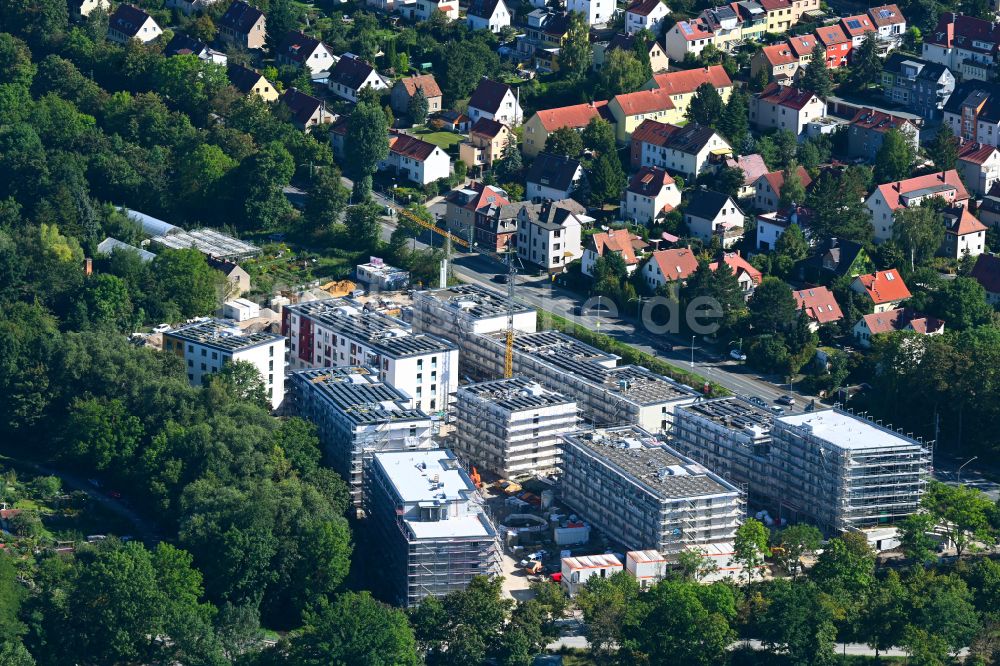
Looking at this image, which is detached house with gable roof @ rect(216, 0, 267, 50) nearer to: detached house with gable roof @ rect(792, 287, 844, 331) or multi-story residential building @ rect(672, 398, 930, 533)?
detached house with gable roof @ rect(792, 287, 844, 331)

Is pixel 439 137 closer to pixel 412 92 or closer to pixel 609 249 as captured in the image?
pixel 412 92

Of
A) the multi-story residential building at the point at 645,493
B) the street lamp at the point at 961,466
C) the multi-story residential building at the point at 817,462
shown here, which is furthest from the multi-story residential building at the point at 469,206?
the street lamp at the point at 961,466

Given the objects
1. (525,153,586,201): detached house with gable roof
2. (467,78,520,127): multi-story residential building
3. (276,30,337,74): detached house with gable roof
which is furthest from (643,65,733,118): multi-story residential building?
(276,30,337,74): detached house with gable roof

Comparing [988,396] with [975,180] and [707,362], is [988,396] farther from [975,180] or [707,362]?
[975,180]

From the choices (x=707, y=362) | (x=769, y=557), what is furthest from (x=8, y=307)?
(x=769, y=557)

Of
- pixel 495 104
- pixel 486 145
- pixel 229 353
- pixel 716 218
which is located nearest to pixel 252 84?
pixel 495 104

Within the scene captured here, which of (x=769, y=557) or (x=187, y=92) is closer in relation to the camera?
(x=769, y=557)
